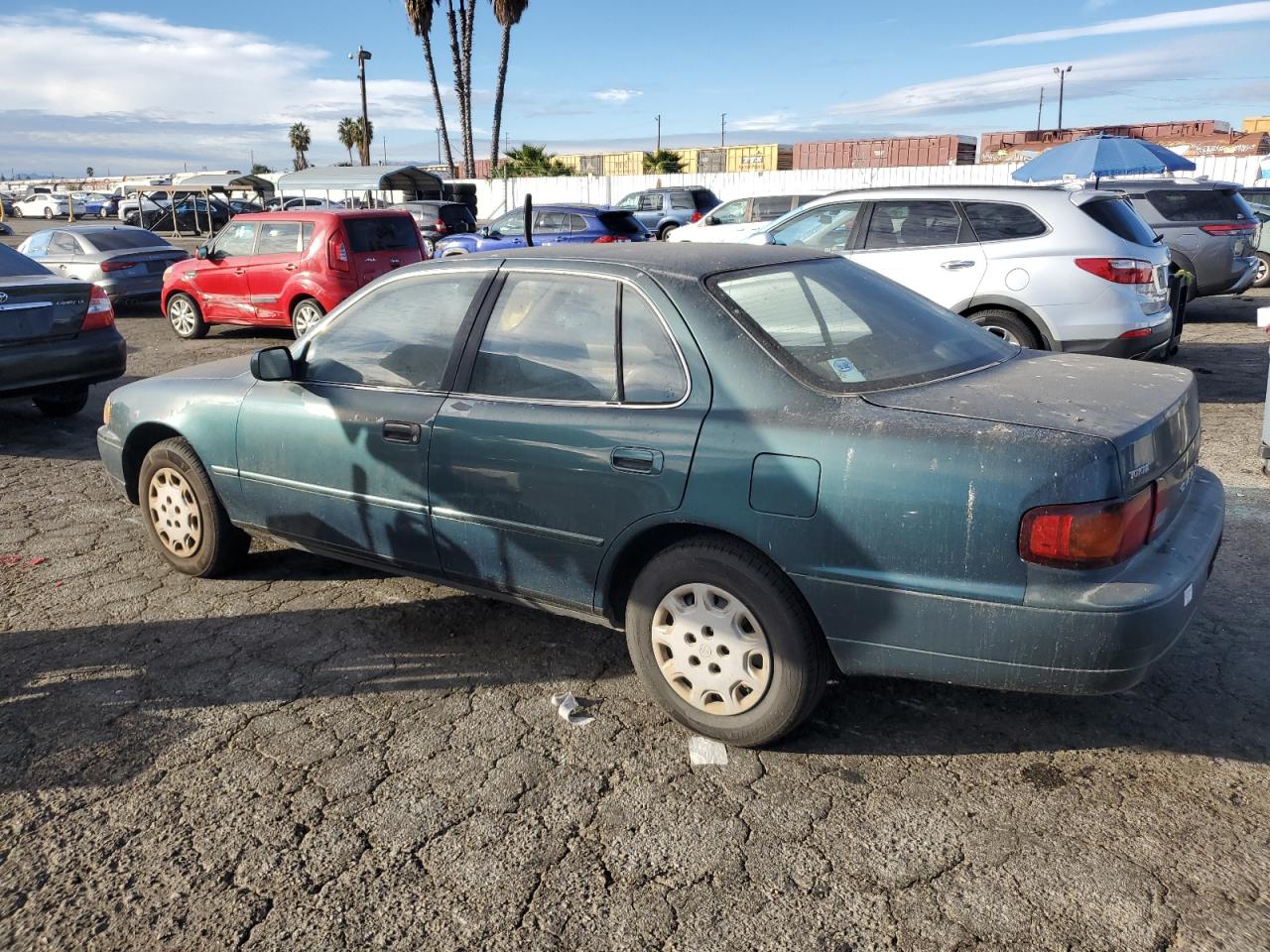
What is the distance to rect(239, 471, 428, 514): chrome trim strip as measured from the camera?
387cm

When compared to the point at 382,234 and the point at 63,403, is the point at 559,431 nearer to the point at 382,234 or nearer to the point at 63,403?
the point at 63,403

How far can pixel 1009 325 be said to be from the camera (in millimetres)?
7730

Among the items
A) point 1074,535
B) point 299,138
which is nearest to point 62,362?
point 1074,535

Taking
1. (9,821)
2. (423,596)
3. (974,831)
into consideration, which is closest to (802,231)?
(423,596)

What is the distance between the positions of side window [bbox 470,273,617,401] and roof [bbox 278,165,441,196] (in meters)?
23.7

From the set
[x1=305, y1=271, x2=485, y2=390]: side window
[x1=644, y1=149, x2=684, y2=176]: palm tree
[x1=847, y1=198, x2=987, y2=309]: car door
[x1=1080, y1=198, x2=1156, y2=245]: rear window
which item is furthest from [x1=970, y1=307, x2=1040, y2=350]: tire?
[x1=644, y1=149, x2=684, y2=176]: palm tree

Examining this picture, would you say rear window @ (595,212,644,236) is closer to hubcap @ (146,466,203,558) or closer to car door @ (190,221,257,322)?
car door @ (190,221,257,322)

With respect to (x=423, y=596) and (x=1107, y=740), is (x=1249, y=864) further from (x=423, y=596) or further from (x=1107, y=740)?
(x=423, y=596)

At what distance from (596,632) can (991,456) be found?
6.64 feet

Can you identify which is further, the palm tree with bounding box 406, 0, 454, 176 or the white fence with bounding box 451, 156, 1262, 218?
the palm tree with bounding box 406, 0, 454, 176

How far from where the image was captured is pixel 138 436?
4.91m

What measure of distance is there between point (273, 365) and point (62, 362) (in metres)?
4.61

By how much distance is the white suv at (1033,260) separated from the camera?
7.38m

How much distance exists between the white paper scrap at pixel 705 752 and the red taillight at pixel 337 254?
9528 mm
